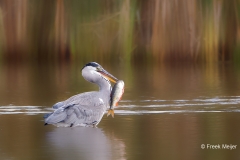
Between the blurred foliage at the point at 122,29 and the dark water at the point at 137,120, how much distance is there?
0.62 metres

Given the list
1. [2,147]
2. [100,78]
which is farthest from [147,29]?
[2,147]

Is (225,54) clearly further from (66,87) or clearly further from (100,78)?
(100,78)

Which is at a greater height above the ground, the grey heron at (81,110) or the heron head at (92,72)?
the heron head at (92,72)

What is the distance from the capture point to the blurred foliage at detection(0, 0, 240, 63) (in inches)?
477

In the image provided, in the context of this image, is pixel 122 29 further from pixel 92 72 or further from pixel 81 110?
pixel 81 110

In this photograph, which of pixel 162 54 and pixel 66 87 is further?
pixel 162 54

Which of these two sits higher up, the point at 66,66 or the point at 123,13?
the point at 123,13

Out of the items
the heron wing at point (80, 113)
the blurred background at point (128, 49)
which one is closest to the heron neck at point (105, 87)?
the heron wing at point (80, 113)

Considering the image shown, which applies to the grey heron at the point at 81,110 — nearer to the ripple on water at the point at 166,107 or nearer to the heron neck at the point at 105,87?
the heron neck at the point at 105,87

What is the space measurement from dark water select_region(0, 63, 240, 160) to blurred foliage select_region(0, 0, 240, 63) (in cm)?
62

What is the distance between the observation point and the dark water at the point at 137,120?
5.44 m

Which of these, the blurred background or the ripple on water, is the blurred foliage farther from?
the ripple on water

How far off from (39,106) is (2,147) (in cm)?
230

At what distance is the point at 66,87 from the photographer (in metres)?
10.1
